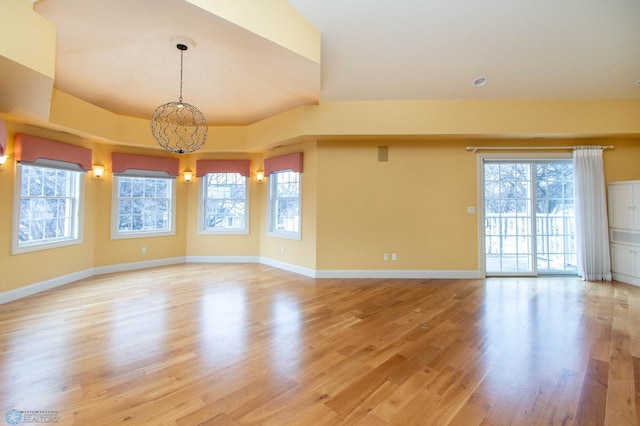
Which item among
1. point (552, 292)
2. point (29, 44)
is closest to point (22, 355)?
point (29, 44)

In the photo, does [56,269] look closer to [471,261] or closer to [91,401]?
[91,401]

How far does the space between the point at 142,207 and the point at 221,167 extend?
1661mm

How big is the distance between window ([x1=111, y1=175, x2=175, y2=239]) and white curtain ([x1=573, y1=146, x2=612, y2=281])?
7269 mm

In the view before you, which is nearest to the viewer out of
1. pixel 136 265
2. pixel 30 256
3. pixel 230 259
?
pixel 30 256

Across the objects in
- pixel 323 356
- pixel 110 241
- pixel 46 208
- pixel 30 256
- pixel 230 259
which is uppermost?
pixel 46 208

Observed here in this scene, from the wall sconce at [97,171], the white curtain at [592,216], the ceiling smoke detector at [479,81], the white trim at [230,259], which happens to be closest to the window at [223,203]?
the white trim at [230,259]

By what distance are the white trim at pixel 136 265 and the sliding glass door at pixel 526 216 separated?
5852 mm

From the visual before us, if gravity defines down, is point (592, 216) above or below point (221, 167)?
below

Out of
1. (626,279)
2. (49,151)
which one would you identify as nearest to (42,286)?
(49,151)

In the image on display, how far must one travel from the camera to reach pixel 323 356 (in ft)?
7.36

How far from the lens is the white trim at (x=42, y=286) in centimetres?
348

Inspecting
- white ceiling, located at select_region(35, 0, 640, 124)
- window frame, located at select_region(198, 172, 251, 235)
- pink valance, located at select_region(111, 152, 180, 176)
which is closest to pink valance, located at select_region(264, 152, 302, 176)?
window frame, located at select_region(198, 172, 251, 235)

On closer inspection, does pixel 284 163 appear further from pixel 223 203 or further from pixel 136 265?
pixel 136 265

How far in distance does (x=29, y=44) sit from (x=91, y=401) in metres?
2.57
